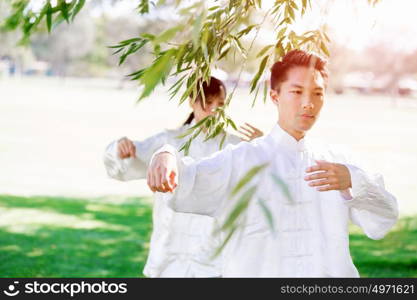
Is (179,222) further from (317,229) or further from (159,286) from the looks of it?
(317,229)

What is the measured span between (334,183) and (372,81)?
82.2 m

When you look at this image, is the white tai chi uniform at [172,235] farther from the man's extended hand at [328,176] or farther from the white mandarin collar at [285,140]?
the man's extended hand at [328,176]

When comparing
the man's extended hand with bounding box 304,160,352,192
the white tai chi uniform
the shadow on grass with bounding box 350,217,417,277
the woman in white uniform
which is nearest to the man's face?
the man's extended hand with bounding box 304,160,352,192

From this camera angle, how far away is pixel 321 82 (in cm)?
333

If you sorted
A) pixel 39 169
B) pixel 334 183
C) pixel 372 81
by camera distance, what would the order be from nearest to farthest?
pixel 334 183, pixel 39 169, pixel 372 81

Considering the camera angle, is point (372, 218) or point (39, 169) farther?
point (39, 169)

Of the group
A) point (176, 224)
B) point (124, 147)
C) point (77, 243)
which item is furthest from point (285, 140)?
point (77, 243)

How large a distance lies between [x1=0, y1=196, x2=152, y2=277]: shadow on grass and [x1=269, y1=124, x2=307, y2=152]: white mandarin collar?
4.05 m

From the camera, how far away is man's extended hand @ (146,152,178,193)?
8.55 feet

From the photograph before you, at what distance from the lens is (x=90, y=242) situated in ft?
28.7

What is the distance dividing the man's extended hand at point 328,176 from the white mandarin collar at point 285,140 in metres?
0.52

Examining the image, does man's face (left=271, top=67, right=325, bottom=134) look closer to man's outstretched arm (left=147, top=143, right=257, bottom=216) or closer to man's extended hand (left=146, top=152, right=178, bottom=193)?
man's outstretched arm (left=147, top=143, right=257, bottom=216)

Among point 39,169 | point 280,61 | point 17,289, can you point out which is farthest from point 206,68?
point 39,169

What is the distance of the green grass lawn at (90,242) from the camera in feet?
24.4
